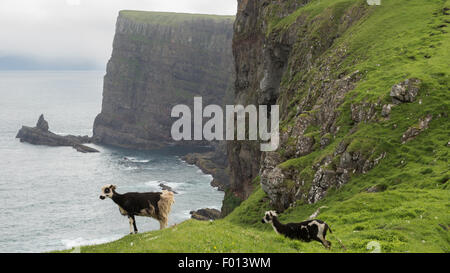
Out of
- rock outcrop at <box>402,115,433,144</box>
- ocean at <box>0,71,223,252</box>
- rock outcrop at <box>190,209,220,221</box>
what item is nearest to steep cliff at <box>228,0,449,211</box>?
rock outcrop at <box>402,115,433,144</box>

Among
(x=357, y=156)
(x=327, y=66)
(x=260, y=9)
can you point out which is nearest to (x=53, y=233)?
(x=260, y=9)

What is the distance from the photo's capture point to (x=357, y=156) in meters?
35.1

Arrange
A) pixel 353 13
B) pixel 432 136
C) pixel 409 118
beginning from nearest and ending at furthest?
1. pixel 432 136
2. pixel 409 118
3. pixel 353 13

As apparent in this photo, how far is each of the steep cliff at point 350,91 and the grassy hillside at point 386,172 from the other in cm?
15

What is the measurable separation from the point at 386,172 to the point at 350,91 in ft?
46.2

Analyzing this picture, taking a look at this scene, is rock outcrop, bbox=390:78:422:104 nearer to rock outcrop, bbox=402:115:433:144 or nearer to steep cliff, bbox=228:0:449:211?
steep cliff, bbox=228:0:449:211

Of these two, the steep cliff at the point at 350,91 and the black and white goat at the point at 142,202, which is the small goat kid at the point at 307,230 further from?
the steep cliff at the point at 350,91

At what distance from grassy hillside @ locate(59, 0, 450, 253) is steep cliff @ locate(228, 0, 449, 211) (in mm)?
154

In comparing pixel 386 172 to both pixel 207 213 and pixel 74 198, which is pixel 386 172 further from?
pixel 74 198

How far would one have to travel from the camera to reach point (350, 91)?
1748 inches

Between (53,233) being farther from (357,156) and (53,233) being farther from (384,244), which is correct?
(384,244)

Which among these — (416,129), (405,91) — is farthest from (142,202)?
(405,91)

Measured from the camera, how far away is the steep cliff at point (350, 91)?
3544 centimetres
